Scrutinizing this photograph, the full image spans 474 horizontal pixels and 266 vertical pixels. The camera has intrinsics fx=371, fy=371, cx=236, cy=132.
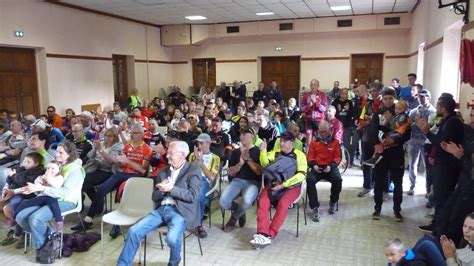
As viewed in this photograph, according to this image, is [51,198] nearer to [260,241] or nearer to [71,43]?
[260,241]

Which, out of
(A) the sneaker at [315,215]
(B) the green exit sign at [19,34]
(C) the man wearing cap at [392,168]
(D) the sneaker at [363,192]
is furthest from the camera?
(B) the green exit sign at [19,34]

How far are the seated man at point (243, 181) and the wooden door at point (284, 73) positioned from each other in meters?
9.42

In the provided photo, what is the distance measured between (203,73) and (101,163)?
10.0 metres

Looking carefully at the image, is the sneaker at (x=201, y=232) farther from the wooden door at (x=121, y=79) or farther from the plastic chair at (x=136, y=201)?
the wooden door at (x=121, y=79)

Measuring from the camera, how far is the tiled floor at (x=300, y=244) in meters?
3.50

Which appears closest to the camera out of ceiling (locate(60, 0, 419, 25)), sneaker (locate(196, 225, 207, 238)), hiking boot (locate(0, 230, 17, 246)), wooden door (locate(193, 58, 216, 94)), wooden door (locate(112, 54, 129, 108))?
hiking boot (locate(0, 230, 17, 246))

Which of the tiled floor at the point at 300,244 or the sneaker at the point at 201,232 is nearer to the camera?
the tiled floor at the point at 300,244

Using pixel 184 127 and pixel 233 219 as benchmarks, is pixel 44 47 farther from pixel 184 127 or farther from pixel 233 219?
pixel 233 219

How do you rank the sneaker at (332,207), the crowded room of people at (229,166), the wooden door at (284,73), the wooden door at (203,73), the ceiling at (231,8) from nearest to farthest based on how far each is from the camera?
the crowded room of people at (229,166) → the sneaker at (332,207) → the ceiling at (231,8) → the wooden door at (284,73) → the wooden door at (203,73)

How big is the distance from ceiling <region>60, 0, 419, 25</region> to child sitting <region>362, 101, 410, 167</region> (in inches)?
221

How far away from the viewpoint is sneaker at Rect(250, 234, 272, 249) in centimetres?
368

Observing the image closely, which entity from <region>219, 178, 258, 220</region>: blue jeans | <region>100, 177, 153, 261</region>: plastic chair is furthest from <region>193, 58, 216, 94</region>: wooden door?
<region>100, 177, 153, 261</region>: plastic chair

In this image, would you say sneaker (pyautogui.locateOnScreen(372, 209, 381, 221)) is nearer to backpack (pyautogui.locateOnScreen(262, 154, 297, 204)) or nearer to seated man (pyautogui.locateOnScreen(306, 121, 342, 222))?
seated man (pyautogui.locateOnScreen(306, 121, 342, 222))

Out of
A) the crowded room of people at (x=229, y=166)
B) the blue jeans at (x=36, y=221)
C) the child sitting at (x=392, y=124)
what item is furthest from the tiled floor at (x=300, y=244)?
the child sitting at (x=392, y=124)
